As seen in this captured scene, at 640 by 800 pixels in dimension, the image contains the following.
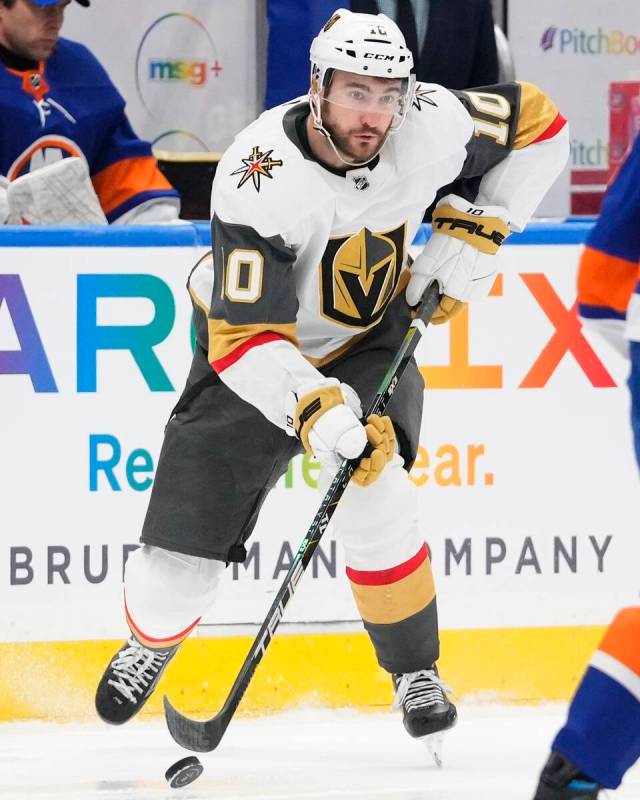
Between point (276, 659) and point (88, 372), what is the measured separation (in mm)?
681

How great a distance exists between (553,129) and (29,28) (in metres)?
1.22

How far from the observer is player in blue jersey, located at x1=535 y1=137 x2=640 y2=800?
2000 mm

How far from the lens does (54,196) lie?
330 centimetres

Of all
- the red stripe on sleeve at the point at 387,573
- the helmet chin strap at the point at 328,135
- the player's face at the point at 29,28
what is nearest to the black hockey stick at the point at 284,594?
the red stripe on sleeve at the point at 387,573

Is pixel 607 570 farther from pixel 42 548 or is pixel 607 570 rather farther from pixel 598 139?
pixel 598 139

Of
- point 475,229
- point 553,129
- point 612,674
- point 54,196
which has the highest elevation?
point 553,129

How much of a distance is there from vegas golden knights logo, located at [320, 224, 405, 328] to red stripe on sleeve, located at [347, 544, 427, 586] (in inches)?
16.5

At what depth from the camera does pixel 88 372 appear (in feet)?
10.4

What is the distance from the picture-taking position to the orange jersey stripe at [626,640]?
2004 millimetres

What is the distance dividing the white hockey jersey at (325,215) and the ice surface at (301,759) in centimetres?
66

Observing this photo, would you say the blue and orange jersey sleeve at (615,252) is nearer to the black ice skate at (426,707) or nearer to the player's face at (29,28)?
the black ice skate at (426,707)

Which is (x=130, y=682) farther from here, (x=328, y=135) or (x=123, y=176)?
(x=123, y=176)


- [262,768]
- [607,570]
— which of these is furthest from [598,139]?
[262,768]

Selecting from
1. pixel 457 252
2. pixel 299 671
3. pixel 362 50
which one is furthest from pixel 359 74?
pixel 299 671
